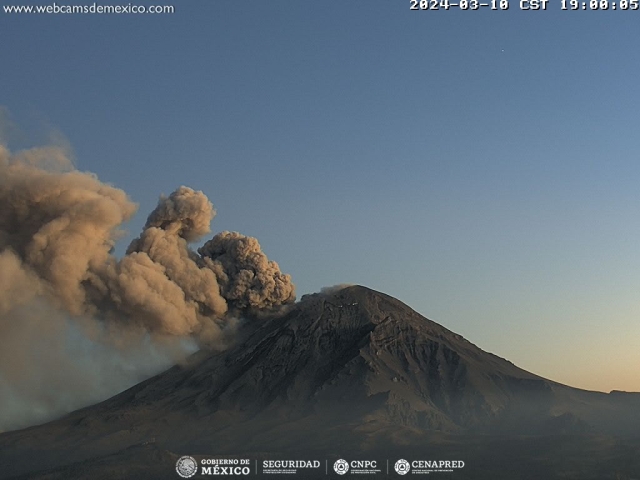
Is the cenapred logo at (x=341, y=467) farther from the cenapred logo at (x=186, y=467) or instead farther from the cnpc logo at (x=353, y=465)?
the cenapred logo at (x=186, y=467)

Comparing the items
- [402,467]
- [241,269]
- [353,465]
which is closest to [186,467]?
[353,465]

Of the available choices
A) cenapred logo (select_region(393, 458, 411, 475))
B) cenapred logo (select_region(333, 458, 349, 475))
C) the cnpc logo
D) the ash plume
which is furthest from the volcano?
the ash plume

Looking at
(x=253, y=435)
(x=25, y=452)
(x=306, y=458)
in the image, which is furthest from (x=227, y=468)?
(x=25, y=452)

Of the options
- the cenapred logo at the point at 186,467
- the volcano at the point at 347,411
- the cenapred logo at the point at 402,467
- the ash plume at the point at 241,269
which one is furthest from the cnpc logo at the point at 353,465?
the ash plume at the point at 241,269

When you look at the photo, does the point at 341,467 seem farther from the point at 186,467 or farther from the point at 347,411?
the point at 347,411

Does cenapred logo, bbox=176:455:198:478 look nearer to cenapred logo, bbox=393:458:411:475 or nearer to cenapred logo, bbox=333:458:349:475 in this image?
cenapred logo, bbox=333:458:349:475

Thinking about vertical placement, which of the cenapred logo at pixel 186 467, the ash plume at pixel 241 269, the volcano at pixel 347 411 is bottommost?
the cenapred logo at pixel 186 467

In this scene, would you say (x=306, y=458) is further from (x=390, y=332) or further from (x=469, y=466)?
(x=390, y=332)
